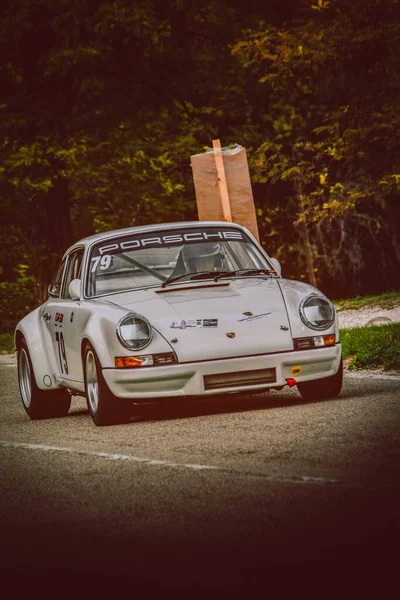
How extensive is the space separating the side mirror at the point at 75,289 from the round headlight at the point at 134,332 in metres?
1.07

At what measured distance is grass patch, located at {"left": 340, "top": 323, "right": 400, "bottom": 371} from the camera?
12.6 meters

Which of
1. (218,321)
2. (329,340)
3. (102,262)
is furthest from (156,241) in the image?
(329,340)

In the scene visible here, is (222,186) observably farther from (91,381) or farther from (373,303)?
(91,381)

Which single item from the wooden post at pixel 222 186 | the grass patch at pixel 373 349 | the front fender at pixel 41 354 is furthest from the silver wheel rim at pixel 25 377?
the wooden post at pixel 222 186

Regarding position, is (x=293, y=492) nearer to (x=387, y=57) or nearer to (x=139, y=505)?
(x=139, y=505)

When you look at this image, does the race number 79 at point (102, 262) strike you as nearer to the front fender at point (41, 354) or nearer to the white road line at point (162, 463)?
the front fender at point (41, 354)

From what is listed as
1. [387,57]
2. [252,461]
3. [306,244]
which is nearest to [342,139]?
[387,57]

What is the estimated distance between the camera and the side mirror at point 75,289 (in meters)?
10.0

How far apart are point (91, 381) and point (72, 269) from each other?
1.64m

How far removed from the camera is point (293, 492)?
6.05m

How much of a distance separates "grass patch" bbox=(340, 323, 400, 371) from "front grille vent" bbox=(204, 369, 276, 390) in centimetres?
334

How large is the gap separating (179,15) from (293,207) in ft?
25.7

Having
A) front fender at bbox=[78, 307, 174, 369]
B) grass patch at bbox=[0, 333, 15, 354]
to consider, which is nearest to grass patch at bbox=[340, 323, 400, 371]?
front fender at bbox=[78, 307, 174, 369]

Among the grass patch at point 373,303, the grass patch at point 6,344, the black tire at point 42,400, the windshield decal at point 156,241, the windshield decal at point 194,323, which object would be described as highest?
the windshield decal at point 156,241
